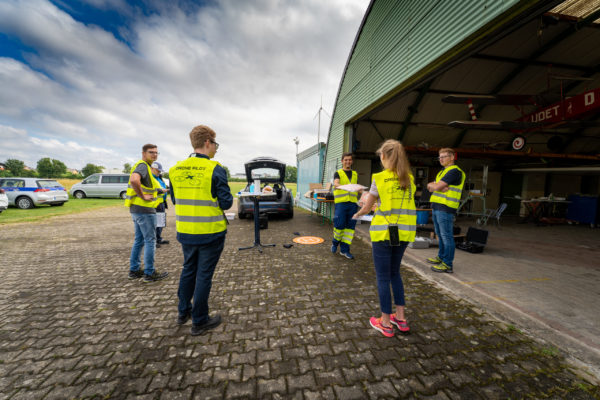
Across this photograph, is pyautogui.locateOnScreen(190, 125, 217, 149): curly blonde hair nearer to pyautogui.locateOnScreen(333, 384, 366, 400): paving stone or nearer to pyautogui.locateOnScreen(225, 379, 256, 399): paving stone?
pyautogui.locateOnScreen(225, 379, 256, 399): paving stone

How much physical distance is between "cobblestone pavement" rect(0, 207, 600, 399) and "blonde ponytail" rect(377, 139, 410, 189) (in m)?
1.53

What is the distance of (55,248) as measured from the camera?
186 inches

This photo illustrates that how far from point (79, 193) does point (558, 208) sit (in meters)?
29.0

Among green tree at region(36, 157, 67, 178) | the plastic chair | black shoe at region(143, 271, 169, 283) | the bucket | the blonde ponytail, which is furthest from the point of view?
green tree at region(36, 157, 67, 178)

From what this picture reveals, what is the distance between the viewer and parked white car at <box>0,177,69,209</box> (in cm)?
1032

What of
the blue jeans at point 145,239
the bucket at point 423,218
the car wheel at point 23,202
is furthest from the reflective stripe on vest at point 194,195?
the car wheel at point 23,202

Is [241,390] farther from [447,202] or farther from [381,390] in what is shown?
[447,202]

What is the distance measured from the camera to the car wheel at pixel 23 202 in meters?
10.5

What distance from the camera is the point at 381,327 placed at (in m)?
2.12

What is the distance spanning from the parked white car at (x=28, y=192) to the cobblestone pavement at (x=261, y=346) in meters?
11.1

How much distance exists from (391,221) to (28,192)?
16563 millimetres

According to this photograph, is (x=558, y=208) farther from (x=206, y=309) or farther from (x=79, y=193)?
(x=79, y=193)

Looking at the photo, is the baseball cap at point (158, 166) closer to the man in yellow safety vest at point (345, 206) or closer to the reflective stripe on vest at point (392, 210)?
the man in yellow safety vest at point (345, 206)

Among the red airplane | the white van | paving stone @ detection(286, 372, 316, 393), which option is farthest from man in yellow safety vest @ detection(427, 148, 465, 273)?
the white van
